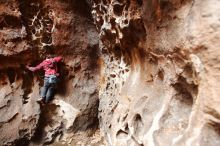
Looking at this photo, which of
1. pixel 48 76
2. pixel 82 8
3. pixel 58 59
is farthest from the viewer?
pixel 82 8

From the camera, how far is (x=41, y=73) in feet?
18.4

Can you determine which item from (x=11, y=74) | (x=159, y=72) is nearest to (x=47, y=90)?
(x=11, y=74)

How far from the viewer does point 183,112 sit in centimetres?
343

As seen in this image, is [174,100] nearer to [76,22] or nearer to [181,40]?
[181,40]

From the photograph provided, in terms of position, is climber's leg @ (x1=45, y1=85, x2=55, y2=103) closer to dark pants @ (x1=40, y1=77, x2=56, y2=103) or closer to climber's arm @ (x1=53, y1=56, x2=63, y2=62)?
dark pants @ (x1=40, y1=77, x2=56, y2=103)

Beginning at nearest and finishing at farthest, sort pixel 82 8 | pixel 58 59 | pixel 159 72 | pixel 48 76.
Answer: pixel 159 72, pixel 48 76, pixel 58 59, pixel 82 8

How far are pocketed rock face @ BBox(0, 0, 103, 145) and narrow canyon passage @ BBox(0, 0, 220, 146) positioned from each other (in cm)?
2

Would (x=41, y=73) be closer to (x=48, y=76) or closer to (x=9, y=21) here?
(x=48, y=76)

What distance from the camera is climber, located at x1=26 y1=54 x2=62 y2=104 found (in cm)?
539

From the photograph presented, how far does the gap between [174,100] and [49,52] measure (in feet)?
9.64

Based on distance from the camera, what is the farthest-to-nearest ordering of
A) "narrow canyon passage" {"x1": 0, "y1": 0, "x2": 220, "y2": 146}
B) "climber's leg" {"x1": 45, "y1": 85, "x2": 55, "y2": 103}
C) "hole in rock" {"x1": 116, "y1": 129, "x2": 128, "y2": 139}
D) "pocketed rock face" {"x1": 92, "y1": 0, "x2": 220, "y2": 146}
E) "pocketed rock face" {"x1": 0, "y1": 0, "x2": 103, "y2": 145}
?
1. "climber's leg" {"x1": 45, "y1": 85, "x2": 55, "y2": 103}
2. "pocketed rock face" {"x1": 0, "y1": 0, "x2": 103, "y2": 145}
3. "hole in rock" {"x1": 116, "y1": 129, "x2": 128, "y2": 139}
4. "narrow canyon passage" {"x1": 0, "y1": 0, "x2": 220, "y2": 146}
5. "pocketed rock face" {"x1": 92, "y1": 0, "x2": 220, "y2": 146}

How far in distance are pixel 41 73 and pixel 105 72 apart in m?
1.28

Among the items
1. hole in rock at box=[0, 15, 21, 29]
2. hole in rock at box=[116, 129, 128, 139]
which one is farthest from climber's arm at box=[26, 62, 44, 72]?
hole in rock at box=[116, 129, 128, 139]

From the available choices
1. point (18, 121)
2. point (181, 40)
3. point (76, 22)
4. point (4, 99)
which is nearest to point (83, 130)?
point (18, 121)
